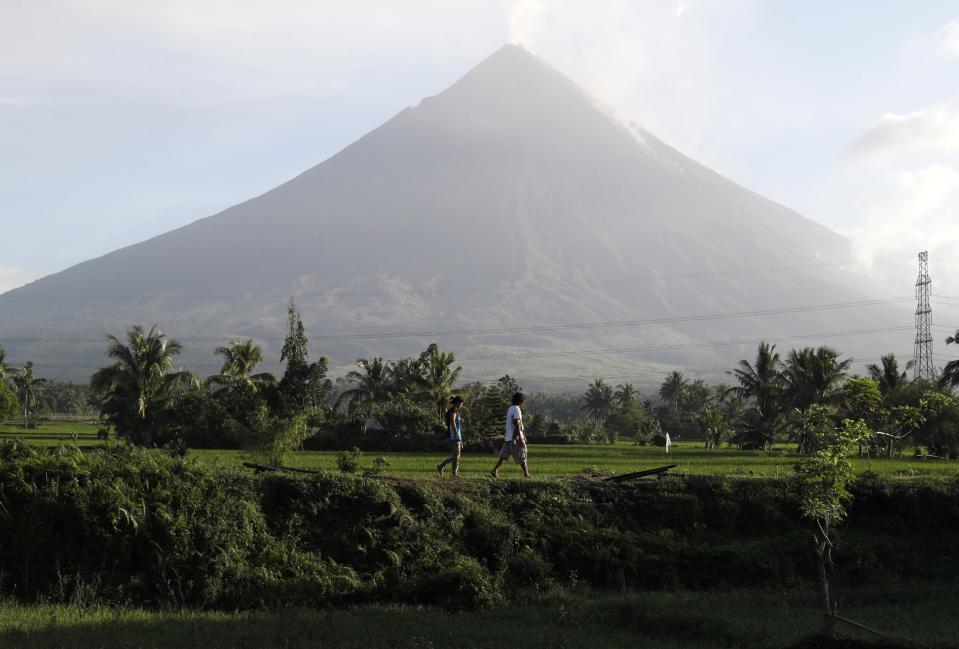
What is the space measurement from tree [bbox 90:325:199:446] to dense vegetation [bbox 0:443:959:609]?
29.5 m

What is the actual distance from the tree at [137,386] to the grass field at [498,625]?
1262 inches

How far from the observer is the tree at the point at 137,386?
4269 centimetres

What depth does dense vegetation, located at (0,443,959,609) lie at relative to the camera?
13195 mm

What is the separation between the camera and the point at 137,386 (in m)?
42.8

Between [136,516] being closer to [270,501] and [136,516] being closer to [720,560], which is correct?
[270,501]

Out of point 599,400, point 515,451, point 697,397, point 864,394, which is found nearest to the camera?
point 864,394

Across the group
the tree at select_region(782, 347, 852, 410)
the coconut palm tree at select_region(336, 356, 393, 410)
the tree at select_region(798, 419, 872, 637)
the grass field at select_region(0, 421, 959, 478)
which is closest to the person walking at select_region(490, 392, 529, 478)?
the grass field at select_region(0, 421, 959, 478)

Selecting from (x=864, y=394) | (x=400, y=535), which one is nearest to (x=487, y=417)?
(x=400, y=535)

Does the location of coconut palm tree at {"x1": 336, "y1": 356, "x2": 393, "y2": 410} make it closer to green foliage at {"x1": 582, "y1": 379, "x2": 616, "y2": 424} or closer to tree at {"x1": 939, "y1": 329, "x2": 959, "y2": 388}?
tree at {"x1": 939, "y1": 329, "x2": 959, "y2": 388}

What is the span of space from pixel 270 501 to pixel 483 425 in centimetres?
3005

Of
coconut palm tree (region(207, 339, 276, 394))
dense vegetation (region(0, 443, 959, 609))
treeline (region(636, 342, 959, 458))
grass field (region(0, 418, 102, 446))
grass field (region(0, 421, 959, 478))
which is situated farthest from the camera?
coconut palm tree (region(207, 339, 276, 394))

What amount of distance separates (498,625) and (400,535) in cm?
290

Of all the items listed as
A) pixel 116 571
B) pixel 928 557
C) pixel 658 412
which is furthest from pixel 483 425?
pixel 658 412

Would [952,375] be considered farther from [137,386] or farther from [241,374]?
[137,386]
